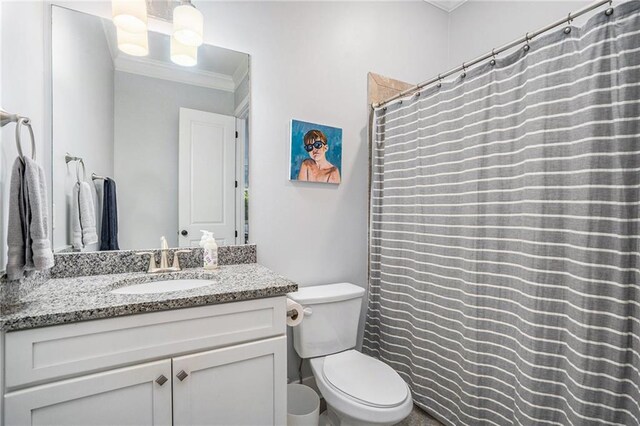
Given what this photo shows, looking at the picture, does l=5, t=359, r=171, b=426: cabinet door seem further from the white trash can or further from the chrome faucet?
A: the white trash can

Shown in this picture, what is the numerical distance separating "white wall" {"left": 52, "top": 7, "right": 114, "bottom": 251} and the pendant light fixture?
346 millimetres

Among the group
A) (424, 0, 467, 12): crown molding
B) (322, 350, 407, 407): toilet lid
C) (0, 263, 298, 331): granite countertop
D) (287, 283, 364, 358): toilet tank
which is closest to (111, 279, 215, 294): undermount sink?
(0, 263, 298, 331): granite countertop

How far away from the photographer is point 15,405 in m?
0.82

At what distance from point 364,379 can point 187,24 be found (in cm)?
183

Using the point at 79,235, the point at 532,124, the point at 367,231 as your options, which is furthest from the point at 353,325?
the point at 79,235

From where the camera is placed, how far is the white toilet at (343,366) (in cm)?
125

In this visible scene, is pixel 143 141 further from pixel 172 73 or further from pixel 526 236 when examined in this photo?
pixel 526 236

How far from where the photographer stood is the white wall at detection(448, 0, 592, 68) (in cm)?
179

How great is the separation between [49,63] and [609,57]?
2113mm

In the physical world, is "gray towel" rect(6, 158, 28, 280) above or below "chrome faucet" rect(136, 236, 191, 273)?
above

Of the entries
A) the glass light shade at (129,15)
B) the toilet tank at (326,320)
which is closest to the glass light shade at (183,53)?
the glass light shade at (129,15)

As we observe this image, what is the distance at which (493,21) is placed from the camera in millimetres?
2104

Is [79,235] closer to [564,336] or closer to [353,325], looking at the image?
[353,325]

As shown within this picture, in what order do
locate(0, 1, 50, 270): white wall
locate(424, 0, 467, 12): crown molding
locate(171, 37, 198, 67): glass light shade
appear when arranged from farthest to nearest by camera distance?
locate(424, 0, 467, 12): crown molding
locate(171, 37, 198, 67): glass light shade
locate(0, 1, 50, 270): white wall
